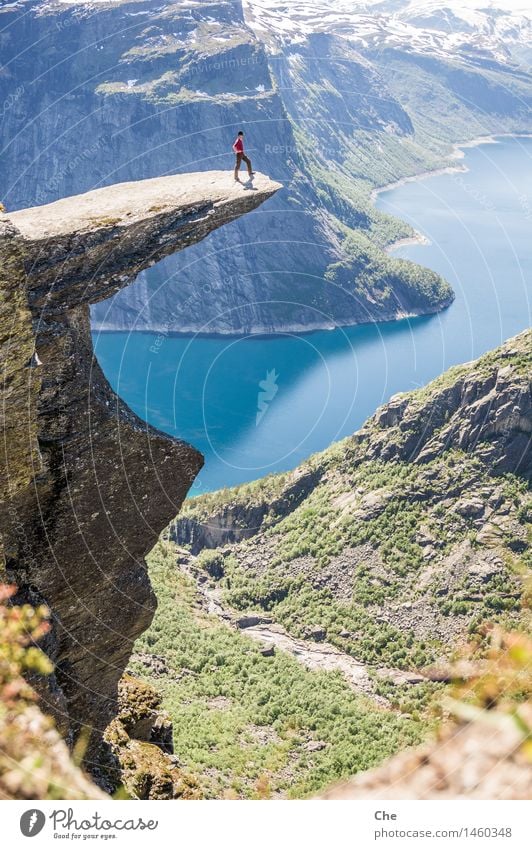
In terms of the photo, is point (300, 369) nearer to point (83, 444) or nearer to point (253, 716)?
point (253, 716)

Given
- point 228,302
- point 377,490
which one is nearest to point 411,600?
point 377,490

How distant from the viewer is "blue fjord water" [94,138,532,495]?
111062 mm

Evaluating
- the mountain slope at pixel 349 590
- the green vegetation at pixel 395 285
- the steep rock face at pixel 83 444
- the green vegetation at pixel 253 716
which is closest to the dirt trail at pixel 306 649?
the mountain slope at pixel 349 590

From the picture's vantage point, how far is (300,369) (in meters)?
146

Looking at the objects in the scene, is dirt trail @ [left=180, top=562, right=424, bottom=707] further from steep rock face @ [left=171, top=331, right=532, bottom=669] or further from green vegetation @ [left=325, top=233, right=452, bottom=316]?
green vegetation @ [left=325, top=233, right=452, bottom=316]

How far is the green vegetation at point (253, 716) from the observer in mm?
24812

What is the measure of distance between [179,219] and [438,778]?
12157mm

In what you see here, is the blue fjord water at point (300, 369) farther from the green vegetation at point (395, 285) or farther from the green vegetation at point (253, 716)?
the green vegetation at point (253, 716)

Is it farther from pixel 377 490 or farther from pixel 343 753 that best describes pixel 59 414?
pixel 377 490

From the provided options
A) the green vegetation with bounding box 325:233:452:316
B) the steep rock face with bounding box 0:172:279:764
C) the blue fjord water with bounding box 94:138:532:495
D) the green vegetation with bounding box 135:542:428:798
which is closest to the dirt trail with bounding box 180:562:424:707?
the green vegetation with bounding box 135:542:428:798

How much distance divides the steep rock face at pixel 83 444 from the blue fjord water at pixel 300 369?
262 feet

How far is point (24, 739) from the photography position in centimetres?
930

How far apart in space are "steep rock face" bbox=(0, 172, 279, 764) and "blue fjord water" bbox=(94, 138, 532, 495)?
7989 centimetres

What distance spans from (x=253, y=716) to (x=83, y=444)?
833 inches
